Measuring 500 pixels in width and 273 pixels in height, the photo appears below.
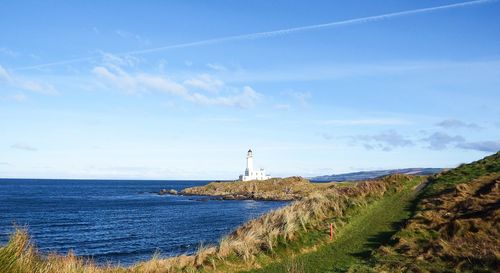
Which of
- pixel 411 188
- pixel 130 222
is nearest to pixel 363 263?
pixel 411 188

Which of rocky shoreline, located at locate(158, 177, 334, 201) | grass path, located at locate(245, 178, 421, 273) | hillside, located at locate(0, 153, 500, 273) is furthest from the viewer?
rocky shoreline, located at locate(158, 177, 334, 201)

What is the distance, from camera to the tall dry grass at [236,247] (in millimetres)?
12920

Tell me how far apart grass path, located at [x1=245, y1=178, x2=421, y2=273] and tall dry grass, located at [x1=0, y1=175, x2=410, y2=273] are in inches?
43.6

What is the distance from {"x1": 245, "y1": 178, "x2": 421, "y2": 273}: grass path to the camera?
1830 centimetres

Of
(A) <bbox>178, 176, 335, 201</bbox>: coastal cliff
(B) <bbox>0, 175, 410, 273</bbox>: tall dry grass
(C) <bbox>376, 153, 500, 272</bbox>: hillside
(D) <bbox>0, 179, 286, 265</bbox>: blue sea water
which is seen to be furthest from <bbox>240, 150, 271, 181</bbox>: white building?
(C) <bbox>376, 153, 500, 272</bbox>: hillside

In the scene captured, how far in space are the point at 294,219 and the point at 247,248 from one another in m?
5.60

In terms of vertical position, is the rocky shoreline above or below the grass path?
above

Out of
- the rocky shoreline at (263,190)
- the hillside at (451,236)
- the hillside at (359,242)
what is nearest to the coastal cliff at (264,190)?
the rocky shoreline at (263,190)

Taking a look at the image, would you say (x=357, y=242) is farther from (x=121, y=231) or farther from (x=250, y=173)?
(x=250, y=173)

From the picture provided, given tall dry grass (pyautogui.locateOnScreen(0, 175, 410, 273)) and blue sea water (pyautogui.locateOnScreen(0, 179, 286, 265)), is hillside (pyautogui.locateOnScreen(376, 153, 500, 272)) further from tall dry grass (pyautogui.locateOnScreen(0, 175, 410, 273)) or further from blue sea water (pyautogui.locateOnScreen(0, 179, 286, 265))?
blue sea water (pyautogui.locateOnScreen(0, 179, 286, 265))

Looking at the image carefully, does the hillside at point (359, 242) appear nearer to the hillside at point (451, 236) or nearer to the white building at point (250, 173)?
the hillside at point (451, 236)

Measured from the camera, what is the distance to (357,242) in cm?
2141

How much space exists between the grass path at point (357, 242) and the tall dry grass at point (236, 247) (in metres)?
1.11

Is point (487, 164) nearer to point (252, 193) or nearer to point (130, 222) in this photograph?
point (130, 222)
